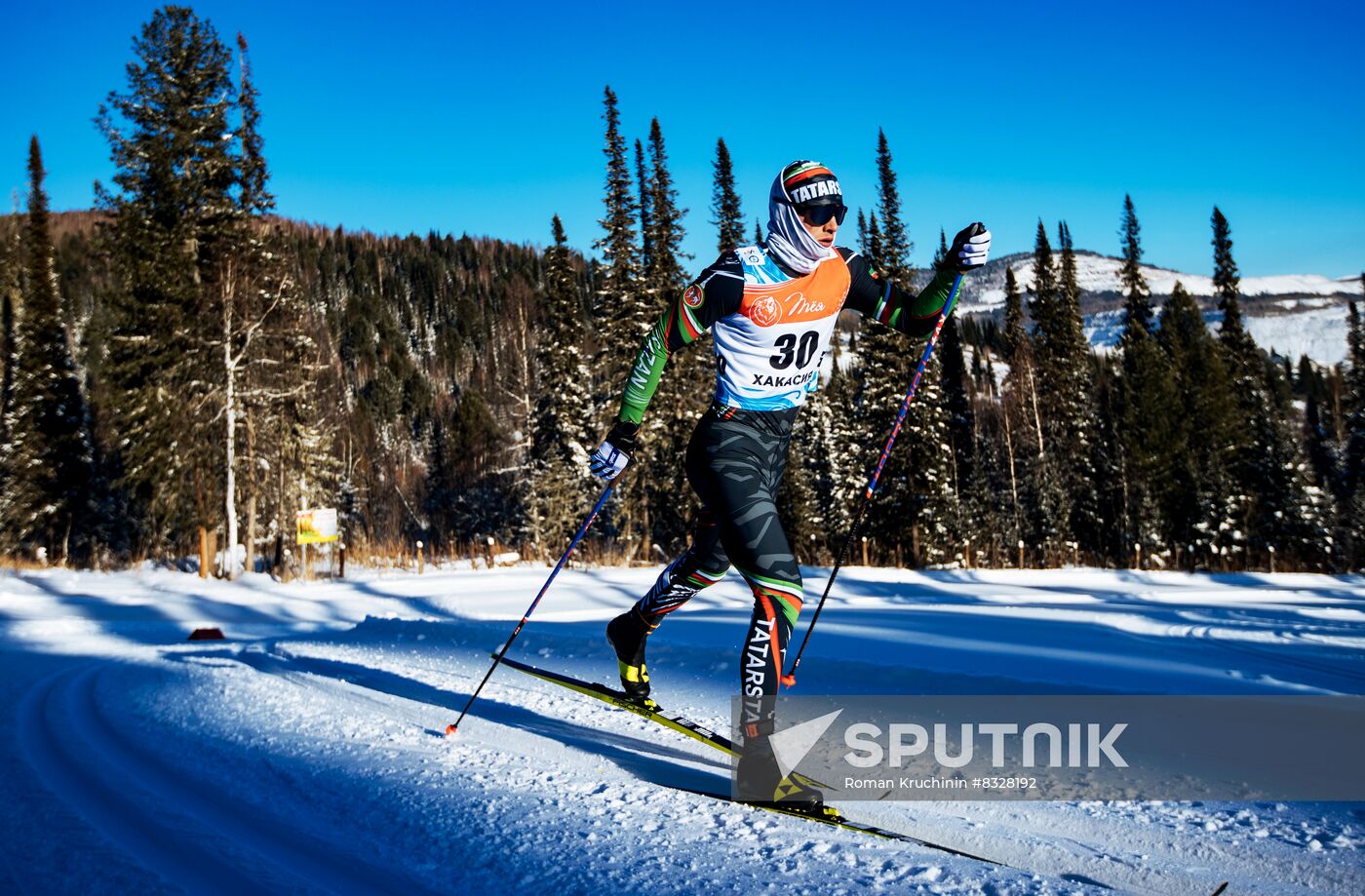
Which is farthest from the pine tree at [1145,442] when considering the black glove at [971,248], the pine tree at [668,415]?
the black glove at [971,248]

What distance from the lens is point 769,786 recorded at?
130 inches

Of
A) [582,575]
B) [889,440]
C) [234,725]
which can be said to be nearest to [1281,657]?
[889,440]

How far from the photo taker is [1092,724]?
3795mm

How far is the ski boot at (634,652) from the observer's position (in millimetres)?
4391

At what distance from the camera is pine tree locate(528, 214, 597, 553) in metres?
35.7

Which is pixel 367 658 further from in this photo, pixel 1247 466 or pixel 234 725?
pixel 1247 466

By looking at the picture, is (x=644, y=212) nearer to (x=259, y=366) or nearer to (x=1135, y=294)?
(x=259, y=366)

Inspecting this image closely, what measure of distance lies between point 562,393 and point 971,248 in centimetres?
3396

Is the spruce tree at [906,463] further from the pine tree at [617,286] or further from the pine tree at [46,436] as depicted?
the pine tree at [46,436]

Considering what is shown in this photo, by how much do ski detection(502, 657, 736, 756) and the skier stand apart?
1.18ft

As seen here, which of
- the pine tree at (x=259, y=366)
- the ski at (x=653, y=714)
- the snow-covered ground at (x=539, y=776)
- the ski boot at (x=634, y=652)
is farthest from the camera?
the pine tree at (x=259, y=366)

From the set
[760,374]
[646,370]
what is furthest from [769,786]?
[646,370]

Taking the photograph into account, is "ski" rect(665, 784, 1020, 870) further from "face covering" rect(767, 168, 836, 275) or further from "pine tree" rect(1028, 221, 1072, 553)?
"pine tree" rect(1028, 221, 1072, 553)

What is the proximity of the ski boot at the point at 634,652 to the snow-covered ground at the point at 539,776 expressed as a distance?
0.21 metres
